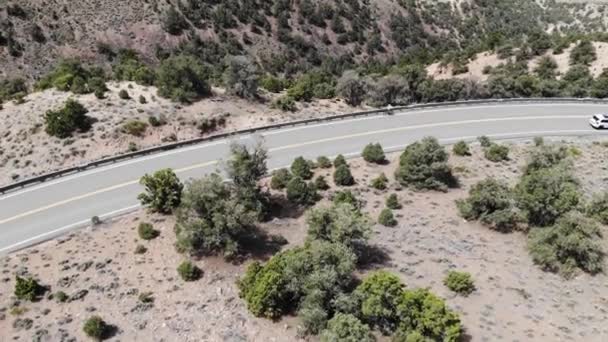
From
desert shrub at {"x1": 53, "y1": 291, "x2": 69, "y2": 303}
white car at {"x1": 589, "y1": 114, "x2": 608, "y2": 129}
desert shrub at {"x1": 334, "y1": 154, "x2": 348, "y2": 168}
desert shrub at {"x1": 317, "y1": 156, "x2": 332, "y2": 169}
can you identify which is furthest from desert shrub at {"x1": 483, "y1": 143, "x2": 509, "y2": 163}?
desert shrub at {"x1": 53, "y1": 291, "x2": 69, "y2": 303}

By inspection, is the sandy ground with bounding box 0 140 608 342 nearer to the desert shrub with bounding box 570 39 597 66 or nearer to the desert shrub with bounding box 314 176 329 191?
the desert shrub with bounding box 314 176 329 191

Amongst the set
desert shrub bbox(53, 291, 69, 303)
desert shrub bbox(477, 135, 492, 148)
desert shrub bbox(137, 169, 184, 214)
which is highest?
desert shrub bbox(137, 169, 184, 214)

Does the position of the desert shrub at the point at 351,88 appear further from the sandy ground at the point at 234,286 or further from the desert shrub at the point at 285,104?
the sandy ground at the point at 234,286

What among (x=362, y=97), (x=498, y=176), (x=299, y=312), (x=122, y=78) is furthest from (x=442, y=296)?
(x=122, y=78)

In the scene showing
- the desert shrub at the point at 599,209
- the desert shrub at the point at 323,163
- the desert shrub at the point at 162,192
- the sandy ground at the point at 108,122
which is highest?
the sandy ground at the point at 108,122

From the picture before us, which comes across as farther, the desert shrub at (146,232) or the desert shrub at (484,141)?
the desert shrub at (484,141)

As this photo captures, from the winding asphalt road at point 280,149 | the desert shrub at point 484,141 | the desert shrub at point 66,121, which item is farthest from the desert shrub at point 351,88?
the desert shrub at point 66,121

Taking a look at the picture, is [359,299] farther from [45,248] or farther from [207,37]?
[207,37]
